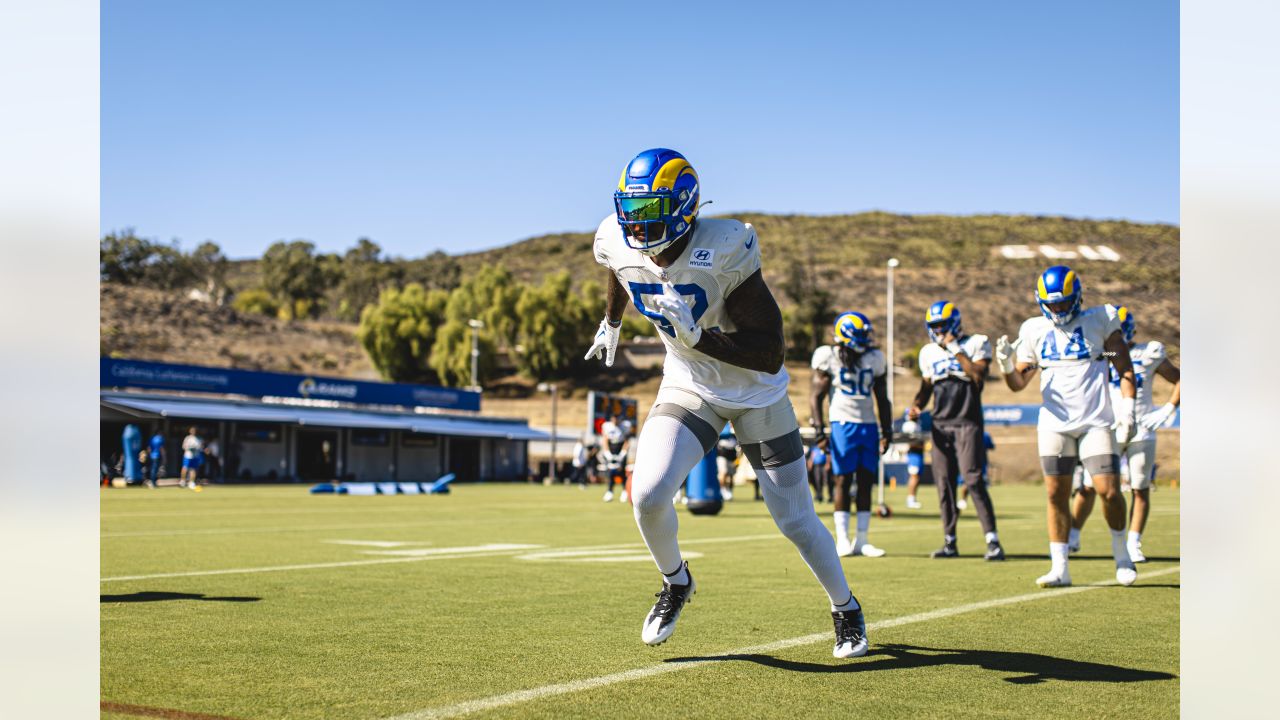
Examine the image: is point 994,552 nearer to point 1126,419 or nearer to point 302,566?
point 1126,419

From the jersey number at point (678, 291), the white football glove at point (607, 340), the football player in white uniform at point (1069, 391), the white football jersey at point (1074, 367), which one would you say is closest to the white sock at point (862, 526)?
the football player in white uniform at point (1069, 391)

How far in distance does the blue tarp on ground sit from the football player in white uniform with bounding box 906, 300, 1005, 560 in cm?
3390

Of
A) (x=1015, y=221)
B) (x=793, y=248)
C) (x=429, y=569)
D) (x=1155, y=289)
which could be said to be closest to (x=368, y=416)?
(x=429, y=569)

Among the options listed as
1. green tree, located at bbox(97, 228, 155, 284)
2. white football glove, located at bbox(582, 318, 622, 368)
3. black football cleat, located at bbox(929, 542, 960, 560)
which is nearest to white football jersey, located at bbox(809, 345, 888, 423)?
black football cleat, located at bbox(929, 542, 960, 560)

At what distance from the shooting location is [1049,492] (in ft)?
29.1

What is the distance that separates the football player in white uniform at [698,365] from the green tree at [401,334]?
3369 inches

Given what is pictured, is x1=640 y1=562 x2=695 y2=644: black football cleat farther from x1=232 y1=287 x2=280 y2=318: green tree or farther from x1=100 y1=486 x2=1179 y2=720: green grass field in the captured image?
x1=232 y1=287 x2=280 y2=318: green tree

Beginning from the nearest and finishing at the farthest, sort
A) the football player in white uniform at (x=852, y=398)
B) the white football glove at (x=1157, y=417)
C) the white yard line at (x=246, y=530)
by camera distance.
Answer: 1. the white football glove at (x=1157, y=417)
2. the football player in white uniform at (x=852, y=398)
3. the white yard line at (x=246, y=530)

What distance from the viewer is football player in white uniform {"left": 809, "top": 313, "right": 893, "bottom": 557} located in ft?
39.7

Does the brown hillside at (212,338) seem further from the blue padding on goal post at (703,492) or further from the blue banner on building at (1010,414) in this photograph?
the blue padding on goal post at (703,492)

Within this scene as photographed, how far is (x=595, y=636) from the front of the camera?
615 cm

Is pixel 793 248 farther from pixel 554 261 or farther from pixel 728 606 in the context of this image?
pixel 728 606

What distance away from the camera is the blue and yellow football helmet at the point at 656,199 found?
17.0ft
